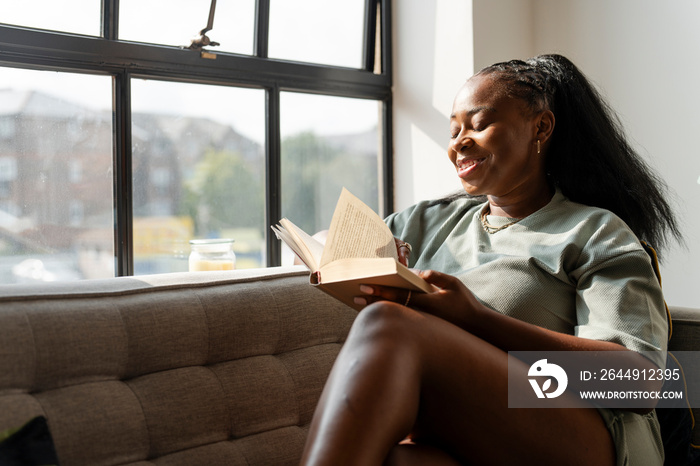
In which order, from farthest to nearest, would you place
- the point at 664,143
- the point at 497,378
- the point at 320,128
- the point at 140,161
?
the point at 320,128 → the point at 664,143 → the point at 140,161 → the point at 497,378

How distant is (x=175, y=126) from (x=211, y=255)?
0.56 meters

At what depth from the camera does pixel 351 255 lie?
3.83 feet

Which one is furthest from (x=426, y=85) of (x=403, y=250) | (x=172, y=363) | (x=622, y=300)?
(x=172, y=363)

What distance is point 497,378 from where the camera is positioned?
1.08 m

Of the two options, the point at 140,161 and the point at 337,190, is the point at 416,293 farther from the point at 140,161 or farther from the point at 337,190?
the point at 337,190

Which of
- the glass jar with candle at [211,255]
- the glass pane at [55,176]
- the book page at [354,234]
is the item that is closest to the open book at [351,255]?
the book page at [354,234]

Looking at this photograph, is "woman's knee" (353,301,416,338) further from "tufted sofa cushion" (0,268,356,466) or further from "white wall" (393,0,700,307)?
"white wall" (393,0,700,307)

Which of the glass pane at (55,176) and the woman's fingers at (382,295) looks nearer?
the woman's fingers at (382,295)

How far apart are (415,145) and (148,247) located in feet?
3.83

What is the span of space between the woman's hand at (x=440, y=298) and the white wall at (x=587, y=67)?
4.87 ft

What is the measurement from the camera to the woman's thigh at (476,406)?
1064 millimetres

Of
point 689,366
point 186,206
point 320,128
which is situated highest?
point 320,128

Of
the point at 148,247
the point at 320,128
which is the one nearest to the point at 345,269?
the point at 148,247

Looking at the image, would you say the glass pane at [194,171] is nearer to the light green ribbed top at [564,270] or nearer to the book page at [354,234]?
the light green ribbed top at [564,270]
